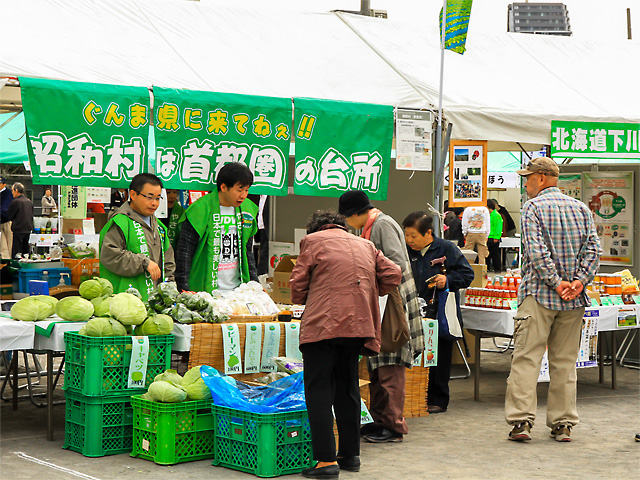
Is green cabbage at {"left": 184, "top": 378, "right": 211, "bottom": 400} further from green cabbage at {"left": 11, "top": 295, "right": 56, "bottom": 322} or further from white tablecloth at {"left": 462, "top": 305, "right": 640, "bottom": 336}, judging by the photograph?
white tablecloth at {"left": 462, "top": 305, "right": 640, "bottom": 336}

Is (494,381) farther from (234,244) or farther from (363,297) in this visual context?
(363,297)

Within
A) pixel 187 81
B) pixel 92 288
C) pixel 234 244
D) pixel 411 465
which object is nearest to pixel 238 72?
pixel 187 81

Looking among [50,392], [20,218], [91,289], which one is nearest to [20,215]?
[20,218]

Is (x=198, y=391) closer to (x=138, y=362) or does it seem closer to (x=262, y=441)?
(x=138, y=362)

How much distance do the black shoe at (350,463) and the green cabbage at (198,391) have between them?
3.26ft

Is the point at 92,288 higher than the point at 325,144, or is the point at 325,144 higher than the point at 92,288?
the point at 325,144

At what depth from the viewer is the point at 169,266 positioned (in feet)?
22.7

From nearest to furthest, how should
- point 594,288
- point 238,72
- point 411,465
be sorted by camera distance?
point 411,465 < point 238,72 < point 594,288

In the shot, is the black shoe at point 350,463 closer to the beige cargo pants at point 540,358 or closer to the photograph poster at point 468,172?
the beige cargo pants at point 540,358

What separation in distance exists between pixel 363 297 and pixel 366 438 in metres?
1.66

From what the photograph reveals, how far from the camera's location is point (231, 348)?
20.5 ft

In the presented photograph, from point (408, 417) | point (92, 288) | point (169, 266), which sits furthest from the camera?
point (408, 417)

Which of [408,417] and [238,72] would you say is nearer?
[408,417]

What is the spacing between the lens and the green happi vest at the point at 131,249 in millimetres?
6547
